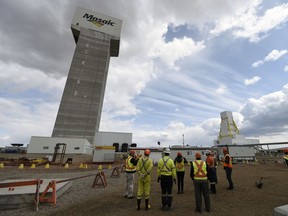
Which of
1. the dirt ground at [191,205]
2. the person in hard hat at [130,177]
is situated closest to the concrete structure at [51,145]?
the dirt ground at [191,205]

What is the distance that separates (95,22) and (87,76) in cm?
2370

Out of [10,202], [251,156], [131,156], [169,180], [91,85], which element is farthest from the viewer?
[91,85]

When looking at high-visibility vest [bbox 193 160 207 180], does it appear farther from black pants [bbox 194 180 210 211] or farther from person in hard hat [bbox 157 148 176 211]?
person in hard hat [bbox 157 148 176 211]

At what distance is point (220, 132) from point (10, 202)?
209 ft

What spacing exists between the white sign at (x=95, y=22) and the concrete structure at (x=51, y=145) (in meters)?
40.7

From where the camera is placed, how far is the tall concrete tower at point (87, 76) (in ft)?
135

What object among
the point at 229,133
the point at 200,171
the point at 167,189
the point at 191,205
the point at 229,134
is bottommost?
the point at 191,205

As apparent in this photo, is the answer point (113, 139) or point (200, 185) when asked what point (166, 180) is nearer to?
point (200, 185)

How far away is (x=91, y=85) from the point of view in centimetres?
4644

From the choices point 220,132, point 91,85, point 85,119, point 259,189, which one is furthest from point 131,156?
point 220,132

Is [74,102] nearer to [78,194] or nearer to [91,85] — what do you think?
[91,85]

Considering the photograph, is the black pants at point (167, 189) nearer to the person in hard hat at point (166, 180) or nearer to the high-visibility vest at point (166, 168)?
the person in hard hat at point (166, 180)

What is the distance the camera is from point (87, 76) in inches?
1844

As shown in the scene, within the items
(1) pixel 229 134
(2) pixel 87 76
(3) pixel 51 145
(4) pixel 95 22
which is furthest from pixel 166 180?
(4) pixel 95 22
